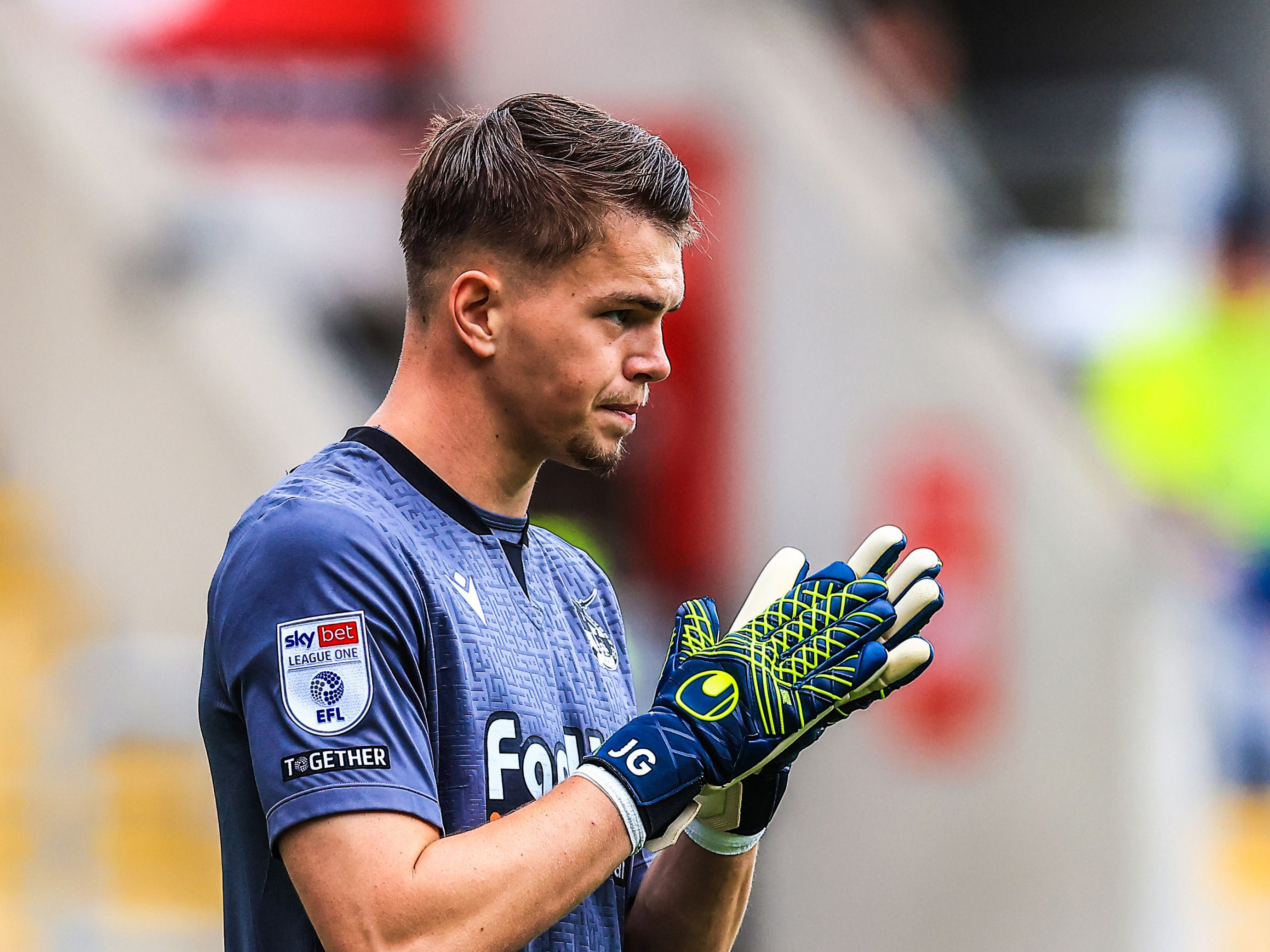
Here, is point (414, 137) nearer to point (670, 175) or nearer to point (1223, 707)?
point (1223, 707)

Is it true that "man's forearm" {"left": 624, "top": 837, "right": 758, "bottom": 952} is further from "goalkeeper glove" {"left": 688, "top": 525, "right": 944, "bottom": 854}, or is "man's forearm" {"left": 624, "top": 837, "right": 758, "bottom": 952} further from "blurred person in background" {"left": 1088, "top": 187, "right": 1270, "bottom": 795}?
"blurred person in background" {"left": 1088, "top": 187, "right": 1270, "bottom": 795}

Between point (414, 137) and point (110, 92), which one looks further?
point (414, 137)

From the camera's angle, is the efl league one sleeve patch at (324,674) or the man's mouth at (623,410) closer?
the efl league one sleeve patch at (324,674)

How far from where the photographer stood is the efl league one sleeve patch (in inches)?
70.4

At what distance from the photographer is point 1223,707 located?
32.5 ft

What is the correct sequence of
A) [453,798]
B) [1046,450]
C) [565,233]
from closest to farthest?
[453,798] < [565,233] < [1046,450]

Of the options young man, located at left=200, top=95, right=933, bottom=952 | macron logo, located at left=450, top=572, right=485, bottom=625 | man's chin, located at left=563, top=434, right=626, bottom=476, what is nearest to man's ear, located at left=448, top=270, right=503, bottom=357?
young man, located at left=200, top=95, right=933, bottom=952

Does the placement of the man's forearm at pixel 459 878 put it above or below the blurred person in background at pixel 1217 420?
below

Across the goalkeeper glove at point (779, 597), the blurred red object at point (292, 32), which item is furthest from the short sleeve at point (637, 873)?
the blurred red object at point (292, 32)

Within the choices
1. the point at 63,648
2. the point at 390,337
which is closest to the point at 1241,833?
the point at 390,337

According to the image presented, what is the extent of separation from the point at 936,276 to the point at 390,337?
2.85 m

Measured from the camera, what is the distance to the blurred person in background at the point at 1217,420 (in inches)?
435

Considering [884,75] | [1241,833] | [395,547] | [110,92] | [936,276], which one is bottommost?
[1241,833]

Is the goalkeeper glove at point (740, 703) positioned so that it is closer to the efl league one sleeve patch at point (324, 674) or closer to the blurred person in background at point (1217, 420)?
the efl league one sleeve patch at point (324, 674)
